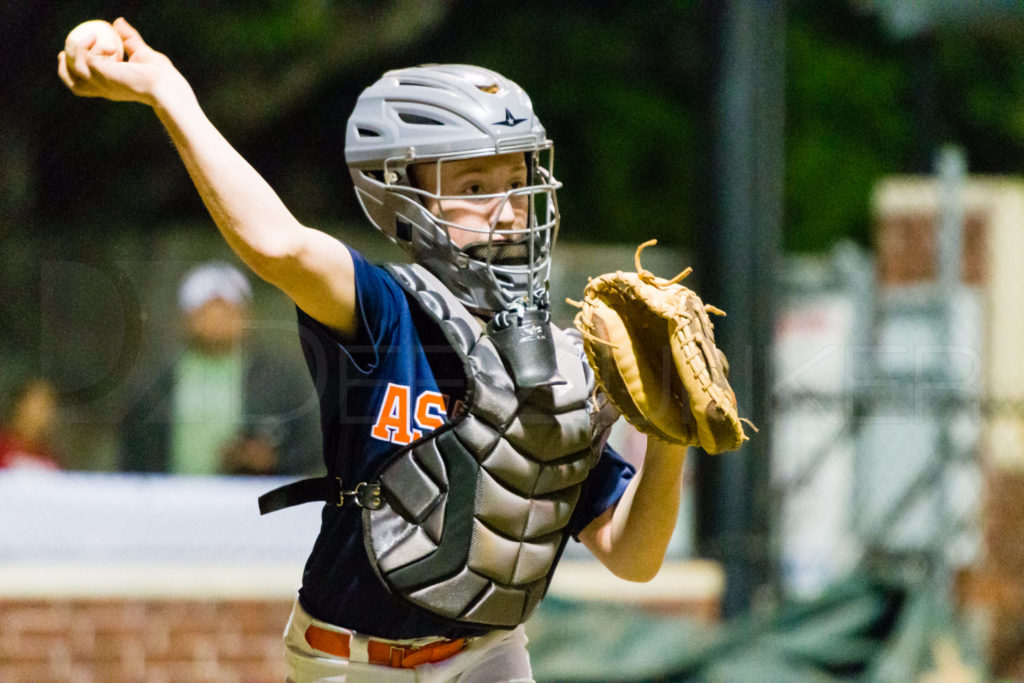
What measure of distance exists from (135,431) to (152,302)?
0.84 metres

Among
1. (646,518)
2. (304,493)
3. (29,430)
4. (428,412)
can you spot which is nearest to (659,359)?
(646,518)

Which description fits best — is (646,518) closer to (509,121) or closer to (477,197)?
(477,197)

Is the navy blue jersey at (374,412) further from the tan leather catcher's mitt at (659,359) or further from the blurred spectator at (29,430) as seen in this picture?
the blurred spectator at (29,430)

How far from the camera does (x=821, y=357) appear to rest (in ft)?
23.3

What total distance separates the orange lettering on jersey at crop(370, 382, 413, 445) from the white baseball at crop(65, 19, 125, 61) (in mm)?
700

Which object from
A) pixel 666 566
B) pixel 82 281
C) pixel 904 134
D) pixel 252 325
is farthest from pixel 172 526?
pixel 904 134

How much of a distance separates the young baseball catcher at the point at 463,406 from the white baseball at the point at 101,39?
32 mm

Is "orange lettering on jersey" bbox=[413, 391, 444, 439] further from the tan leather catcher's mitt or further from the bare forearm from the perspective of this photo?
the bare forearm

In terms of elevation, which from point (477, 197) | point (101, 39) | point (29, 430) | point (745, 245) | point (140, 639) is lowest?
point (140, 639)

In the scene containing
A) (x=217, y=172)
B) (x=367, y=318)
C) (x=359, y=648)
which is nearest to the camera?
(x=217, y=172)

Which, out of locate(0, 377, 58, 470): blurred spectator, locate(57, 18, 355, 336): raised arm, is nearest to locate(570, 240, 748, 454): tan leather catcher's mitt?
locate(57, 18, 355, 336): raised arm

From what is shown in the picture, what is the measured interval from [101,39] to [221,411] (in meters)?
3.73

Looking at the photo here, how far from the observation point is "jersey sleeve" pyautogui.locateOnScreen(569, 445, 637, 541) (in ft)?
7.91

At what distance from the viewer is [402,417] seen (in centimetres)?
219
